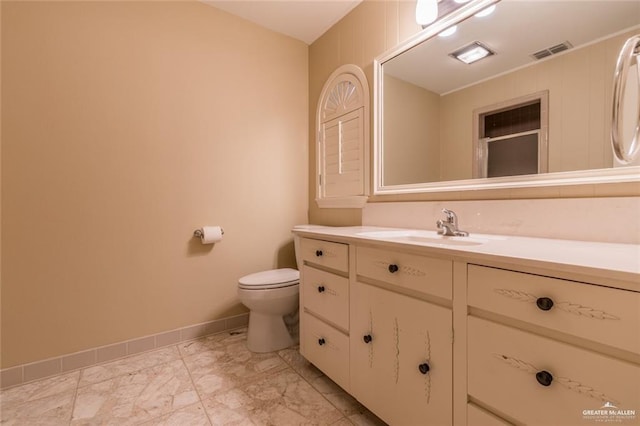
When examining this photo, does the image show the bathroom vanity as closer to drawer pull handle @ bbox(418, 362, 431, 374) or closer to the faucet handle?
drawer pull handle @ bbox(418, 362, 431, 374)

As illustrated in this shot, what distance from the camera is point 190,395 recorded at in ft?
4.42

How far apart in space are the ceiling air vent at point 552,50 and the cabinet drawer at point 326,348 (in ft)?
4.71

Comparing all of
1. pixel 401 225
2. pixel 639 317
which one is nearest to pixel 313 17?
pixel 401 225

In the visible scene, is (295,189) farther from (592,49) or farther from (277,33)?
(592,49)

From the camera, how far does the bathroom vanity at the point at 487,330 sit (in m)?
0.58

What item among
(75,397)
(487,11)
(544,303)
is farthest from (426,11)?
(75,397)

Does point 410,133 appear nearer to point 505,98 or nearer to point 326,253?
point 505,98

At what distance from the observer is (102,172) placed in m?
1.63

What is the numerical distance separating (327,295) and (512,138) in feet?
3.60

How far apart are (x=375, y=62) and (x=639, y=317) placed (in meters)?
1.72

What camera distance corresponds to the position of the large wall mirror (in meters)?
1.00

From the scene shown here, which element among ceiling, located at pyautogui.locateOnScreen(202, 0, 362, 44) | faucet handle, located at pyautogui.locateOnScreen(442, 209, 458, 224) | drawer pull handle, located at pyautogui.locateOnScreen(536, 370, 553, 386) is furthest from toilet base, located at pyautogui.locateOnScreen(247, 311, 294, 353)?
ceiling, located at pyautogui.locateOnScreen(202, 0, 362, 44)

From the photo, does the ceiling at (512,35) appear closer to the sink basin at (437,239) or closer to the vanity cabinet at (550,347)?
the sink basin at (437,239)

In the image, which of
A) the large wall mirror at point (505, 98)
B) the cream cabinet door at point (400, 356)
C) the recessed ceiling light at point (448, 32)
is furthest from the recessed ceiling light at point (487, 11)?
the cream cabinet door at point (400, 356)
